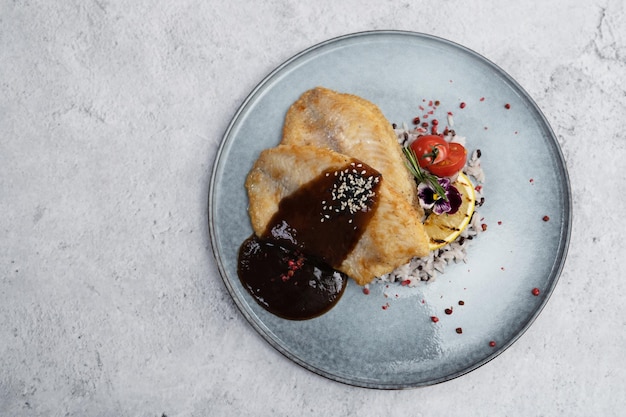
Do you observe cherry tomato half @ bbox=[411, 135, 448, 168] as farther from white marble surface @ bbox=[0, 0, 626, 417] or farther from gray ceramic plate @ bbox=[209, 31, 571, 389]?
white marble surface @ bbox=[0, 0, 626, 417]

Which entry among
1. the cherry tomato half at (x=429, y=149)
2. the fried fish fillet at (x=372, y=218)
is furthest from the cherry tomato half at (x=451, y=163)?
the fried fish fillet at (x=372, y=218)

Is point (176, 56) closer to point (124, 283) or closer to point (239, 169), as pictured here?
point (239, 169)

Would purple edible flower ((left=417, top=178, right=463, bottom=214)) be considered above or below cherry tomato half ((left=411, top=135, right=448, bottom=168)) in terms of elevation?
below

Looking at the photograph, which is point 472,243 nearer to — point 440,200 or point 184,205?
point 440,200

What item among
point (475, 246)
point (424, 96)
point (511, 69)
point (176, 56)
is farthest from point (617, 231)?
point (176, 56)

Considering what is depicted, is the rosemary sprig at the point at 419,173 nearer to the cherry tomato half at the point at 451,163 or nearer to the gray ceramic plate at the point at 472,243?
the cherry tomato half at the point at 451,163

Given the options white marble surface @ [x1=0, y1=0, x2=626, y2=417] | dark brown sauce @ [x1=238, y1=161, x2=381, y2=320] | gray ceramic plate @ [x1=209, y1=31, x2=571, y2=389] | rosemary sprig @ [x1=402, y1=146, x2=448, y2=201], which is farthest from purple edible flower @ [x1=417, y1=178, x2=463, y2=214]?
white marble surface @ [x1=0, y1=0, x2=626, y2=417]
